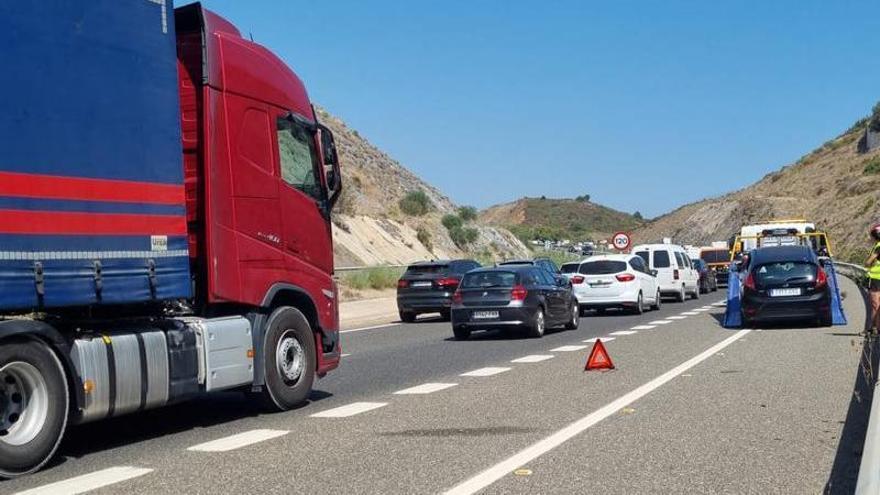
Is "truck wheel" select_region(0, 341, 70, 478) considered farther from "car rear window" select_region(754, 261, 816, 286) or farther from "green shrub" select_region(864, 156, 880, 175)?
"green shrub" select_region(864, 156, 880, 175)

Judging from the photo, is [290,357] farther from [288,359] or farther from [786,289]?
[786,289]

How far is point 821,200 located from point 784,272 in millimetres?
80499

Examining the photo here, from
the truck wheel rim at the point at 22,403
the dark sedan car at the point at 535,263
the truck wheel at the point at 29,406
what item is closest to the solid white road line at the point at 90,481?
the truck wheel at the point at 29,406

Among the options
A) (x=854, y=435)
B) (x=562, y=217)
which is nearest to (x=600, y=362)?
(x=854, y=435)

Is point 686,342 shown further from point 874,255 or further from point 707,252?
point 707,252

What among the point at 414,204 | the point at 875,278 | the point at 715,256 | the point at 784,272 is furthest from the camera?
the point at 414,204

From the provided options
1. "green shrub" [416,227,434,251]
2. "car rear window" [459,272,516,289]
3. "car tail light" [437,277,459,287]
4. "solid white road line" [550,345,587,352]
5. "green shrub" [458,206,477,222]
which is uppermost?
"green shrub" [458,206,477,222]

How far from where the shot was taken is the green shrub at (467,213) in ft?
245

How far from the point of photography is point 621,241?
1590 inches

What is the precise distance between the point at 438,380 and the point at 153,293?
205 inches

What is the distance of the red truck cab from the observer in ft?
32.7

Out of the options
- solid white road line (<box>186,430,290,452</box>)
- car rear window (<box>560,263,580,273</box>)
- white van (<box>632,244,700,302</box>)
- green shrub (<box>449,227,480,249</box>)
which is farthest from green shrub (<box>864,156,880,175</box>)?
solid white road line (<box>186,430,290,452</box>)

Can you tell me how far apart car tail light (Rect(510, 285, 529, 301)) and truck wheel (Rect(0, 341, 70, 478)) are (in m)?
12.9

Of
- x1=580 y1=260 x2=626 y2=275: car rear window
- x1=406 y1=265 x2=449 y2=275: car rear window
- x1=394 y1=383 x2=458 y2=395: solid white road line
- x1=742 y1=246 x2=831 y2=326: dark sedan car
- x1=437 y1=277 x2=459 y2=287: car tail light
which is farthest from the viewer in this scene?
x1=580 y1=260 x2=626 y2=275: car rear window
